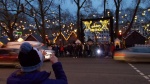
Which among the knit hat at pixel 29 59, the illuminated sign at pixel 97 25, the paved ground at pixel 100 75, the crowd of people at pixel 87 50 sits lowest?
the paved ground at pixel 100 75

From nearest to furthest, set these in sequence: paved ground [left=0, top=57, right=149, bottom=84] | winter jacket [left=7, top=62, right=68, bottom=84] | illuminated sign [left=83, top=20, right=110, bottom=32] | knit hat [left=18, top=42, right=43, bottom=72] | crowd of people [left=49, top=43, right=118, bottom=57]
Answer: winter jacket [left=7, top=62, right=68, bottom=84]
knit hat [left=18, top=42, right=43, bottom=72]
paved ground [left=0, top=57, right=149, bottom=84]
crowd of people [left=49, top=43, right=118, bottom=57]
illuminated sign [left=83, top=20, right=110, bottom=32]

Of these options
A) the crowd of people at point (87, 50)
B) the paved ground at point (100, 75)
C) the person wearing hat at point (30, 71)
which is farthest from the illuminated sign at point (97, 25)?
the person wearing hat at point (30, 71)

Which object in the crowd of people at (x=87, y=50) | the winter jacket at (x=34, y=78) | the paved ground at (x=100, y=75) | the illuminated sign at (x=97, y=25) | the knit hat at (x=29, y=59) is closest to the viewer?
the winter jacket at (x=34, y=78)

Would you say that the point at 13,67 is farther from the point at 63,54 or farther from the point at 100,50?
the point at 63,54

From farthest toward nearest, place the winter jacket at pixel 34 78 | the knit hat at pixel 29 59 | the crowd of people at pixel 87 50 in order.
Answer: the crowd of people at pixel 87 50, the knit hat at pixel 29 59, the winter jacket at pixel 34 78

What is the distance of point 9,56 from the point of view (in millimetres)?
23891

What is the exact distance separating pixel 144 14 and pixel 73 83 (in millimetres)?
71833

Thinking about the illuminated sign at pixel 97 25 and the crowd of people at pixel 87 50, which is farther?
the illuminated sign at pixel 97 25

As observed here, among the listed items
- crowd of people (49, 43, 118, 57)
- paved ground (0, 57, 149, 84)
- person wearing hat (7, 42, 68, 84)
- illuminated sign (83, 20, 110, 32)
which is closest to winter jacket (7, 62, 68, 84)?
person wearing hat (7, 42, 68, 84)

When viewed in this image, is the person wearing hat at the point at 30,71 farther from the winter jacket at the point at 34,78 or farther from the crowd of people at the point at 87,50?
the crowd of people at the point at 87,50

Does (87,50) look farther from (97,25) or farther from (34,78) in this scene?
(34,78)

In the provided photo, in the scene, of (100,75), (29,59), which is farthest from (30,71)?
(100,75)

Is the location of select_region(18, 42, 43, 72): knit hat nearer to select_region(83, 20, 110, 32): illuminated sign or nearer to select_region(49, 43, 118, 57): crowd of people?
select_region(49, 43, 118, 57): crowd of people

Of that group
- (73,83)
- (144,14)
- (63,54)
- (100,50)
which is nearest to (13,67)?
(73,83)
